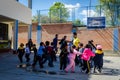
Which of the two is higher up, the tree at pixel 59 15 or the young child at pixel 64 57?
the tree at pixel 59 15

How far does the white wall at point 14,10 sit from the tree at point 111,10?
11.0 meters

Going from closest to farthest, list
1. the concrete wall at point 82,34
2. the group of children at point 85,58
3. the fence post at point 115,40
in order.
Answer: the group of children at point 85,58
the fence post at point 115,40
the concrete wall at point 82,34

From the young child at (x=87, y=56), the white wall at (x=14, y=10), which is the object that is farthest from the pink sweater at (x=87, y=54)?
the white wall at (x=14, y=10)

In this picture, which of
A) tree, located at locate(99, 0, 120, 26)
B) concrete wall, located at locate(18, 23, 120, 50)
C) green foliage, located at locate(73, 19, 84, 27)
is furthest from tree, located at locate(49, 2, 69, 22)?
tree, located at locate(99, 0, 120, 26)

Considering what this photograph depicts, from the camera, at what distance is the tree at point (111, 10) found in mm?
33906

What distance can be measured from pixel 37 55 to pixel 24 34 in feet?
69.5

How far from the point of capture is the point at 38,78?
43.9ft

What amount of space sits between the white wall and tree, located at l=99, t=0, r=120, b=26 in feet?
36.2

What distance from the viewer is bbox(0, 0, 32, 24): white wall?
795 inches

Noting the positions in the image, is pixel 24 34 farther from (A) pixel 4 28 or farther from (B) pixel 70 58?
(B) pixel 70 58

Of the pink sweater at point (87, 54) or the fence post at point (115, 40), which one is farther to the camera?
the fence post at point (115, 40)

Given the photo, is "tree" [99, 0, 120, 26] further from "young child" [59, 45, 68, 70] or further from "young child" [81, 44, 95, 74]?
"young child" [81, 44, 95, 74]

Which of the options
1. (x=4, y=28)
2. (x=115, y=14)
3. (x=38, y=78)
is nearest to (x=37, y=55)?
(x=38, y=78)

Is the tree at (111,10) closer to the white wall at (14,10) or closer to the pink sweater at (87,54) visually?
the white wall at (14,10)
